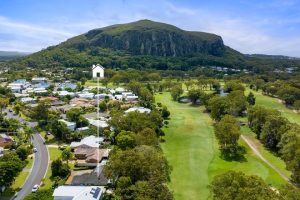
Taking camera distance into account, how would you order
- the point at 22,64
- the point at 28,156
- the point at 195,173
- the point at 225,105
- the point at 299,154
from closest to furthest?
1. the point at 299,154
2. the point at 195,173
3. the point at 28,156
4. the point at 225,105
5. the point at 22,64

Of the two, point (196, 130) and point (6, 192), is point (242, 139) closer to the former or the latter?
point (196, 130)

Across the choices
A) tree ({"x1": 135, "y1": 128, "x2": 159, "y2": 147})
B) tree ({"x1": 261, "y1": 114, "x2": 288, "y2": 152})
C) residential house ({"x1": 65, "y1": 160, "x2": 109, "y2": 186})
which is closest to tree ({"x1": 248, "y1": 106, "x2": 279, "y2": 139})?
tree ({"x1": 261, "y1": 114, "x2": 288, "y2": 152})

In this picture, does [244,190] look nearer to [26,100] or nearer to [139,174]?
[139,174]

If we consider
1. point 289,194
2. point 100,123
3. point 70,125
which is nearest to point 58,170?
point 70,125

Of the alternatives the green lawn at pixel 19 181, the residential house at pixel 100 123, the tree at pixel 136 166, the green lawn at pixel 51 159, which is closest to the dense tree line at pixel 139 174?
the tree at pixel 136 166

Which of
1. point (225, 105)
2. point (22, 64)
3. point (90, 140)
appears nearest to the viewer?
point (90, 140)

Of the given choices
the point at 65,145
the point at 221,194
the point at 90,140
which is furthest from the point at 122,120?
the point at 221,194
